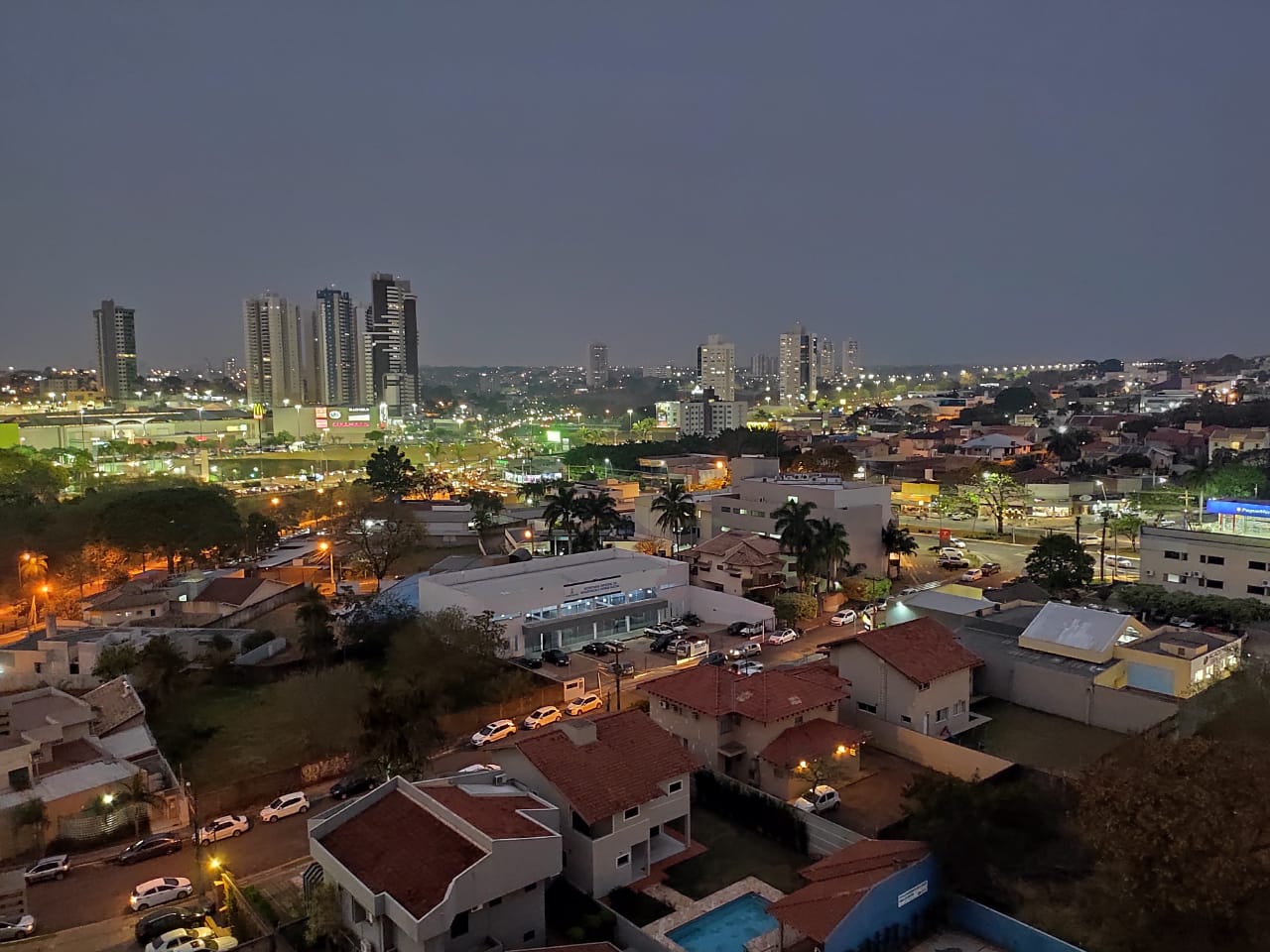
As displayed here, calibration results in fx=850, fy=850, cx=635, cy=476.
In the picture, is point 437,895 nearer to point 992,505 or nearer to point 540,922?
point 540,922

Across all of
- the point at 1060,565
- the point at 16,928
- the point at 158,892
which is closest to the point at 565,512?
the point at 1060,565

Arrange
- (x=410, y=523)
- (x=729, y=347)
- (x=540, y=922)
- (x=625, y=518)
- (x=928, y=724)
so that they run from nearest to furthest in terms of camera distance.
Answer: (x=540, y=922), (x=928, y=724), (x=410, y=523), (x=625, y=518), (x=729, y=347)

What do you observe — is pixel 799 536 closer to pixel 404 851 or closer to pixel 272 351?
pixel 404 851

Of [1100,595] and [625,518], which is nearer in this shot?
[1100,595]

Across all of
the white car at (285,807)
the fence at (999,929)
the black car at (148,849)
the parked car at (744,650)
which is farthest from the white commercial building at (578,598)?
the fence at (999,929)

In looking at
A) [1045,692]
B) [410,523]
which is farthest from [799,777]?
[410,523]

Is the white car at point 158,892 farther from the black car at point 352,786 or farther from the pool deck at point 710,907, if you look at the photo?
the pool deck at point 710,907

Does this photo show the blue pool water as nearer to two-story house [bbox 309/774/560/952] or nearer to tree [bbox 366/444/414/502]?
two-story house [bbox 309/774/560/952]
